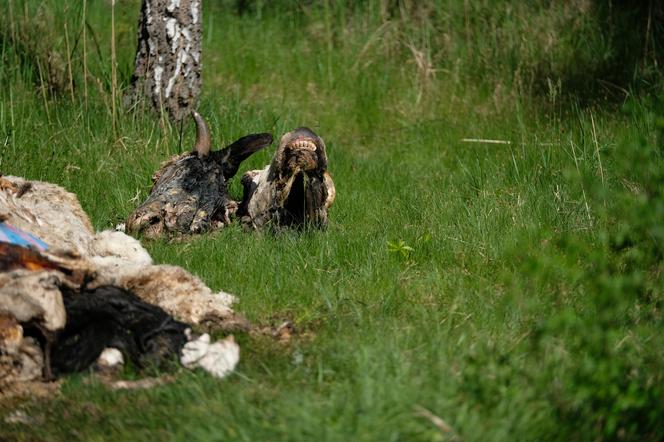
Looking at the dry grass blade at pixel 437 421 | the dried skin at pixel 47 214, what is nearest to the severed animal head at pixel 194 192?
the dried skin at pixel 47 214

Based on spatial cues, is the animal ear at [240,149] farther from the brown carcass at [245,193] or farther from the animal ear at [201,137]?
the animal ear at [201,137]

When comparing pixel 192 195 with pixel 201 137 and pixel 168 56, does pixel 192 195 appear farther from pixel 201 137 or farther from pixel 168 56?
pixel 168 56

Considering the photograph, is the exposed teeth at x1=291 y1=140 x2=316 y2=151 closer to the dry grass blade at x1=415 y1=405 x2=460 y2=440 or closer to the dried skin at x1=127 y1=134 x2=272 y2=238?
the dried skin at x1=127 y1=134 x2=272 y2=238

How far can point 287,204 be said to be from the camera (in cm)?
630

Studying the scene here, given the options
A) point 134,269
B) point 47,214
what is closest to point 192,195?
point 47,214

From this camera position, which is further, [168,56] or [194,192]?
[168,56]

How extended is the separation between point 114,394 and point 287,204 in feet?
7.86

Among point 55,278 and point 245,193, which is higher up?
point 55,278

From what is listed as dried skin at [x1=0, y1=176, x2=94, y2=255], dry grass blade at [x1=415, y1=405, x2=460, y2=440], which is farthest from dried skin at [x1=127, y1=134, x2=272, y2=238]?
dry grass blade at [x1=415, y1=405, x2=460, y2=440]

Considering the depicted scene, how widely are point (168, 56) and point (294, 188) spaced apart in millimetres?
2448

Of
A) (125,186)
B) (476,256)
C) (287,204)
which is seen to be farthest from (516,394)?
(125,186)

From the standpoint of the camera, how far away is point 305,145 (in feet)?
19.9

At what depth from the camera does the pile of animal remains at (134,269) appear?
14.1 ft

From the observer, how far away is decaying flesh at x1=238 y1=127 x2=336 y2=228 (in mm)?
6082
